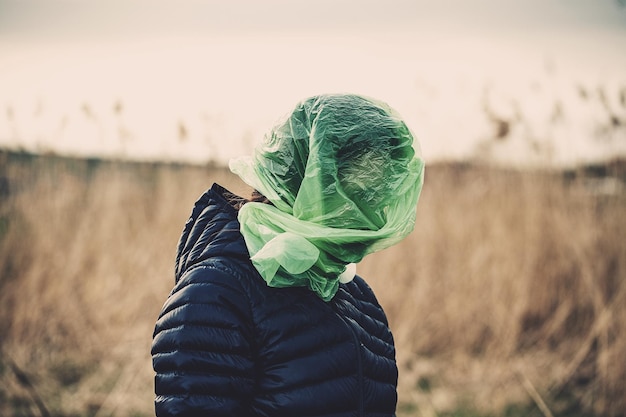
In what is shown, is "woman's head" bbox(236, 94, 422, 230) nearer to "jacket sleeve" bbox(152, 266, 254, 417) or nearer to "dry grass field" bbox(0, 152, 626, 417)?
"jacket sleeve" bbox(152, 266, 254, 417)

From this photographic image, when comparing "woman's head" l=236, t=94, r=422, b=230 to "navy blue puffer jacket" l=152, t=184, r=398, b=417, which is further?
"woman's head" l=236, t=94, r=422, b=230

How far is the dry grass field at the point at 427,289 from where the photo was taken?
13.3 ft

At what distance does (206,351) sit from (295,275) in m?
0.25

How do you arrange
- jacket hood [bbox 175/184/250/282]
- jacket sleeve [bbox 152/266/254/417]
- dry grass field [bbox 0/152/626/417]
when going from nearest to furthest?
jacket sleeve [bbox 152/266/254/417], jacket hood [bbox 175/184/250/282], dry grass field [bbox 0/152/626/417]

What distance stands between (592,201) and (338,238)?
3.71 metres

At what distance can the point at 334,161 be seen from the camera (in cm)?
134

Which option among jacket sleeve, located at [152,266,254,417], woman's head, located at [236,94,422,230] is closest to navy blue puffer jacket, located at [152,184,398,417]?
jacket sleeve, located at [152,266,254,417]

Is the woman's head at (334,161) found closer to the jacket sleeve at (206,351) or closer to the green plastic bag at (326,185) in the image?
the green plastic bag at (326,185)

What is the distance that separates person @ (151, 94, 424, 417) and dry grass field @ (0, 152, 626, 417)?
2.75 meters

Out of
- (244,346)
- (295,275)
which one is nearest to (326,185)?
(295,275)

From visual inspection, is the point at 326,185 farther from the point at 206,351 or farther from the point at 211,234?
the point at 206,351

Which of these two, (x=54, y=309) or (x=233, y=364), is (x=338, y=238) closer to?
(x=233, y=364)

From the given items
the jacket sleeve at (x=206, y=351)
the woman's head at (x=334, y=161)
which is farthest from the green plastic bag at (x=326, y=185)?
the jacket sleeve at (x=206, y=351)

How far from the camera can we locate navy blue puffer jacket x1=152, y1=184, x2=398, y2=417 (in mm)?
1156
